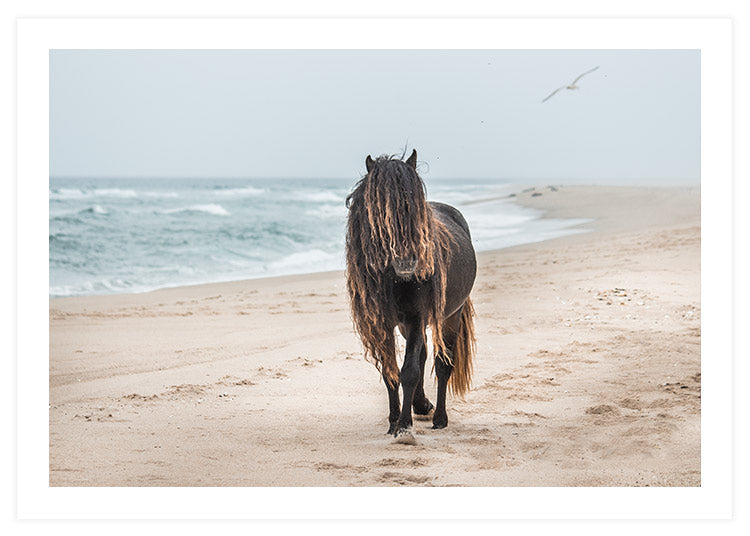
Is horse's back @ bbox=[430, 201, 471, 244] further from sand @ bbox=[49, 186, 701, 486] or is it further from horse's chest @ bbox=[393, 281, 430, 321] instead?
sand @ bbox=[49, 186, 701, 486]

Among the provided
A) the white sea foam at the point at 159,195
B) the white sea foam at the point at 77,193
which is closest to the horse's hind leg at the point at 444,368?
the white sea foam at the point at 77,193

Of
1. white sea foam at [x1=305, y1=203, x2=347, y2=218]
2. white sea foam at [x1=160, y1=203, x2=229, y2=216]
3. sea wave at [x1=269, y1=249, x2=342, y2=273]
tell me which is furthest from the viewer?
white sea foam at [x1=160, y1=203, x2=229, y2=216]

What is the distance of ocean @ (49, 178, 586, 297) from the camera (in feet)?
49.5

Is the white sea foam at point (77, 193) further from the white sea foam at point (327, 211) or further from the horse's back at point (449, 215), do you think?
the horse's back at point (449, 215)

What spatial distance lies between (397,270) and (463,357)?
5.55 feet

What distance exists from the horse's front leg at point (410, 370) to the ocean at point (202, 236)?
889cm

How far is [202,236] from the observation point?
68.6 ft

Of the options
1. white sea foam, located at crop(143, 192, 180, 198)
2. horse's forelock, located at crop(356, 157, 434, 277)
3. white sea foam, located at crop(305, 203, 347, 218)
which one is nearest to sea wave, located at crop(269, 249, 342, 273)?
white sea foam, located at crop(305, 203, 347, 218)

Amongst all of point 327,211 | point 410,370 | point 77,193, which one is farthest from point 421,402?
point 77,193

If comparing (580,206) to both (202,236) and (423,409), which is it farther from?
(423,409)

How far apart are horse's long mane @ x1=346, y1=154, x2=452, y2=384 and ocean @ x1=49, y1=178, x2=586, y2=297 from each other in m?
8.85

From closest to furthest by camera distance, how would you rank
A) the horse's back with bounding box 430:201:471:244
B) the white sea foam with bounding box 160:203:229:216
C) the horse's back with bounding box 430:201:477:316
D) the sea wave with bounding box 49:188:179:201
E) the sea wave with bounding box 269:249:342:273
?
1. the horse's back with bounding box 430:201:477:316
2. the horse's back with bounding box 430:201:471:244
3. the sea wave with bounding box 269:249:342:273
4. the white sea foam with bounding box 160:203:229:216
5. the sea wave with bounding box 49:188:179:201

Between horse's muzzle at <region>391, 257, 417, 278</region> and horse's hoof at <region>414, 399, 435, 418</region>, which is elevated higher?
horse's muzzle at <region>391, 257, 417, 278</region>
